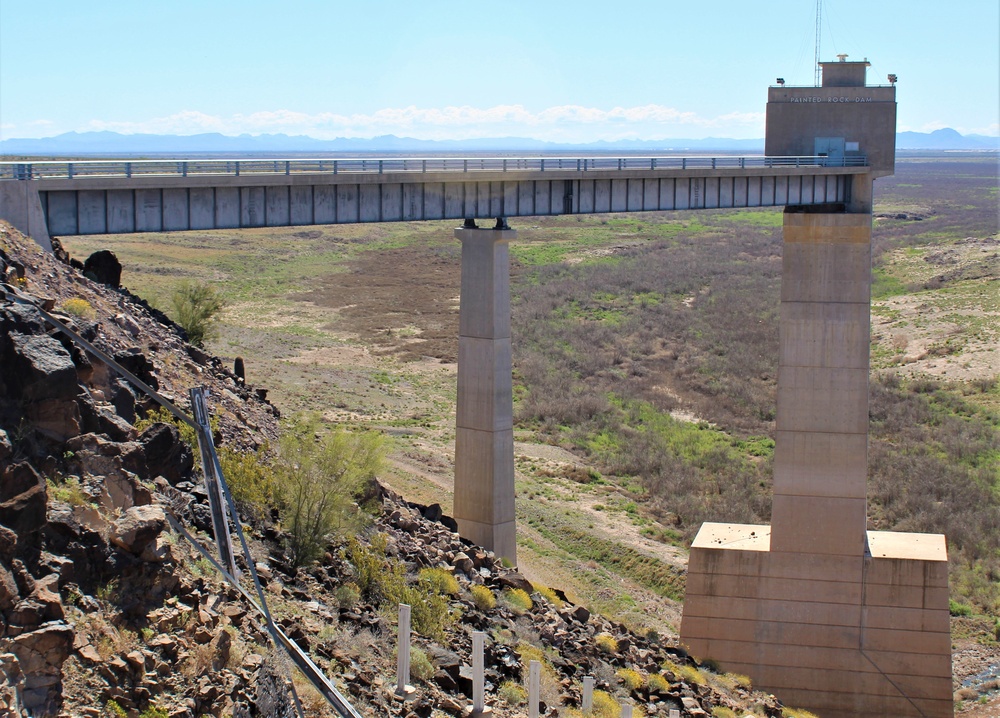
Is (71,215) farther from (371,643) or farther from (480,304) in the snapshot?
(371,643)

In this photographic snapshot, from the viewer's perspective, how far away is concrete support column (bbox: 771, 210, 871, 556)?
3728 cm

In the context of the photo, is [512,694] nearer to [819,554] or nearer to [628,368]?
[819,554]

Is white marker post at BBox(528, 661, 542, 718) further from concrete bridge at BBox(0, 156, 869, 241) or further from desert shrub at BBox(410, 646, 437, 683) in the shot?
concrete bridge at BBox(0, 156, 869, 241)

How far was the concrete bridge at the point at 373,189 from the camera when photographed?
28.0 metres

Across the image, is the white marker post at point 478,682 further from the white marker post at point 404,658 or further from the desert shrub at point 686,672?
the desert shrub at point 686,672

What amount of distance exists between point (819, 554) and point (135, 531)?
26594 mm

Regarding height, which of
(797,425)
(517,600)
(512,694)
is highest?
(797,425)

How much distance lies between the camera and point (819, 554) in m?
37.6

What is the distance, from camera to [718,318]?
8369cm

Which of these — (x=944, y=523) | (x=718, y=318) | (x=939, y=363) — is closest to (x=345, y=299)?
(x=718, y=318)

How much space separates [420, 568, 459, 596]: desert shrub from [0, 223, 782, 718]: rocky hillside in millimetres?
40

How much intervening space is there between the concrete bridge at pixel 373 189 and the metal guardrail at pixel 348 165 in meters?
0.05

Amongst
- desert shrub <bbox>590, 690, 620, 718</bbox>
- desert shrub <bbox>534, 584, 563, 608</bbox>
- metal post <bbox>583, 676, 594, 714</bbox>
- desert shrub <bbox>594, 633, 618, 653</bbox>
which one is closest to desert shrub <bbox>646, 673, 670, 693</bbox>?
desert shrub <bbox>594, 633, 618, 653</bbox>

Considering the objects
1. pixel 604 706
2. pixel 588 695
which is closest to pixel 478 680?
pixel 588 695
